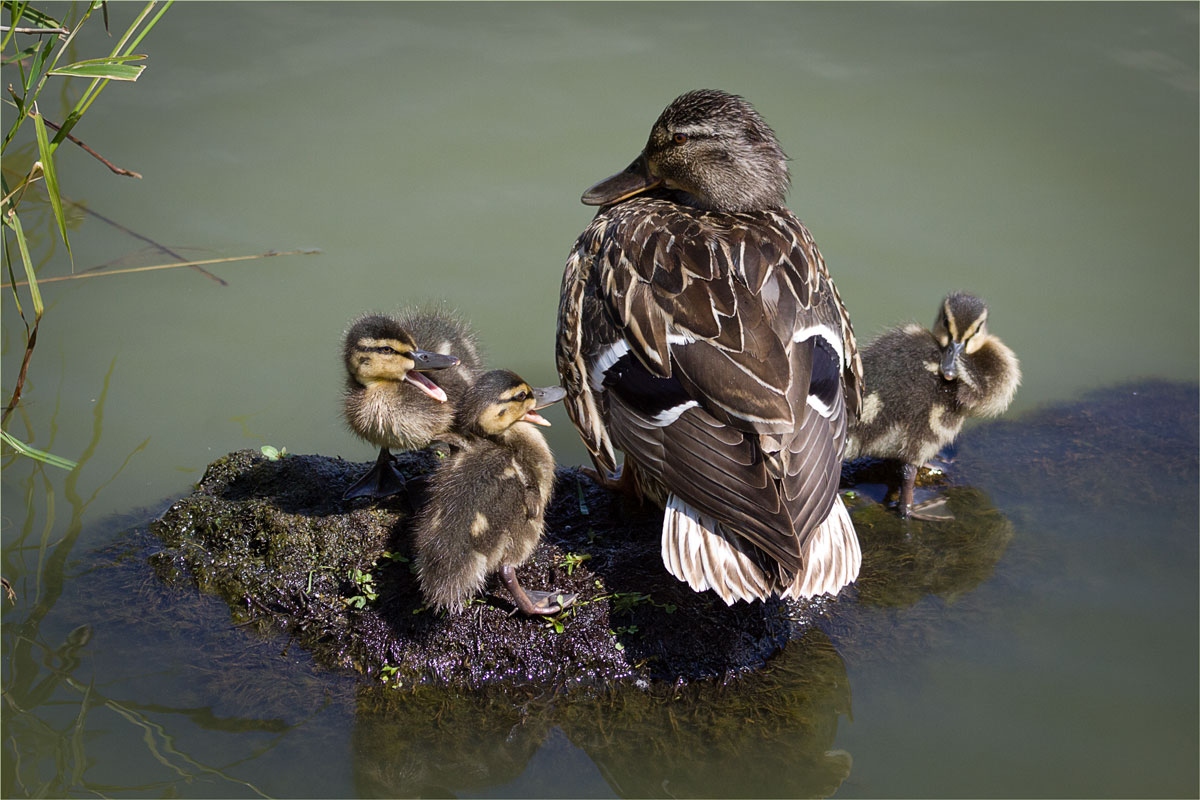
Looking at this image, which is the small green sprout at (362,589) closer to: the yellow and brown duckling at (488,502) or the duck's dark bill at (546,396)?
the yellow and brown duckling at (488,502)

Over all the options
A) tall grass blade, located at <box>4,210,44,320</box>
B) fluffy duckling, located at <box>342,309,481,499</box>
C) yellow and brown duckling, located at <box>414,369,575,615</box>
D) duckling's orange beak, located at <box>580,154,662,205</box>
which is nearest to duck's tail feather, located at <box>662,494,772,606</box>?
yellow and brown duckling, located at <box>414,369,575,615</box>

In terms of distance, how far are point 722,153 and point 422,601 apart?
5.99 feet

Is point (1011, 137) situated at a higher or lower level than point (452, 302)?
higher

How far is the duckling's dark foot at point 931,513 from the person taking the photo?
4.04 meters

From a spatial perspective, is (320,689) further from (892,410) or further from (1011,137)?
(1011,137)

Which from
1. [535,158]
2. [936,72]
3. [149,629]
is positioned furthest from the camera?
[936,72]

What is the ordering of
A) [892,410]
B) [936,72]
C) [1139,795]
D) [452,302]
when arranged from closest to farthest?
[1139,795], [892,410], [452,302], [936,72]

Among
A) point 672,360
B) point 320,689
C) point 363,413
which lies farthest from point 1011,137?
point 320,689

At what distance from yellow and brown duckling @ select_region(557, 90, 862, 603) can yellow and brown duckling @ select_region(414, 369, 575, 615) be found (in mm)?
301

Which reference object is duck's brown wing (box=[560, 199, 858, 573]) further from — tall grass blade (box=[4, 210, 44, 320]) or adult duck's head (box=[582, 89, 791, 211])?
tall grass blade (box=[4, 210, 44, 320])

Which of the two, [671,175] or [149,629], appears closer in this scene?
[149,629]

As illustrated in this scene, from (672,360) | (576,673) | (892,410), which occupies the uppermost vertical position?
(672,360)

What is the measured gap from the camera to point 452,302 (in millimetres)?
4945

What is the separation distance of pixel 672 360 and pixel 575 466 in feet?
3.60
